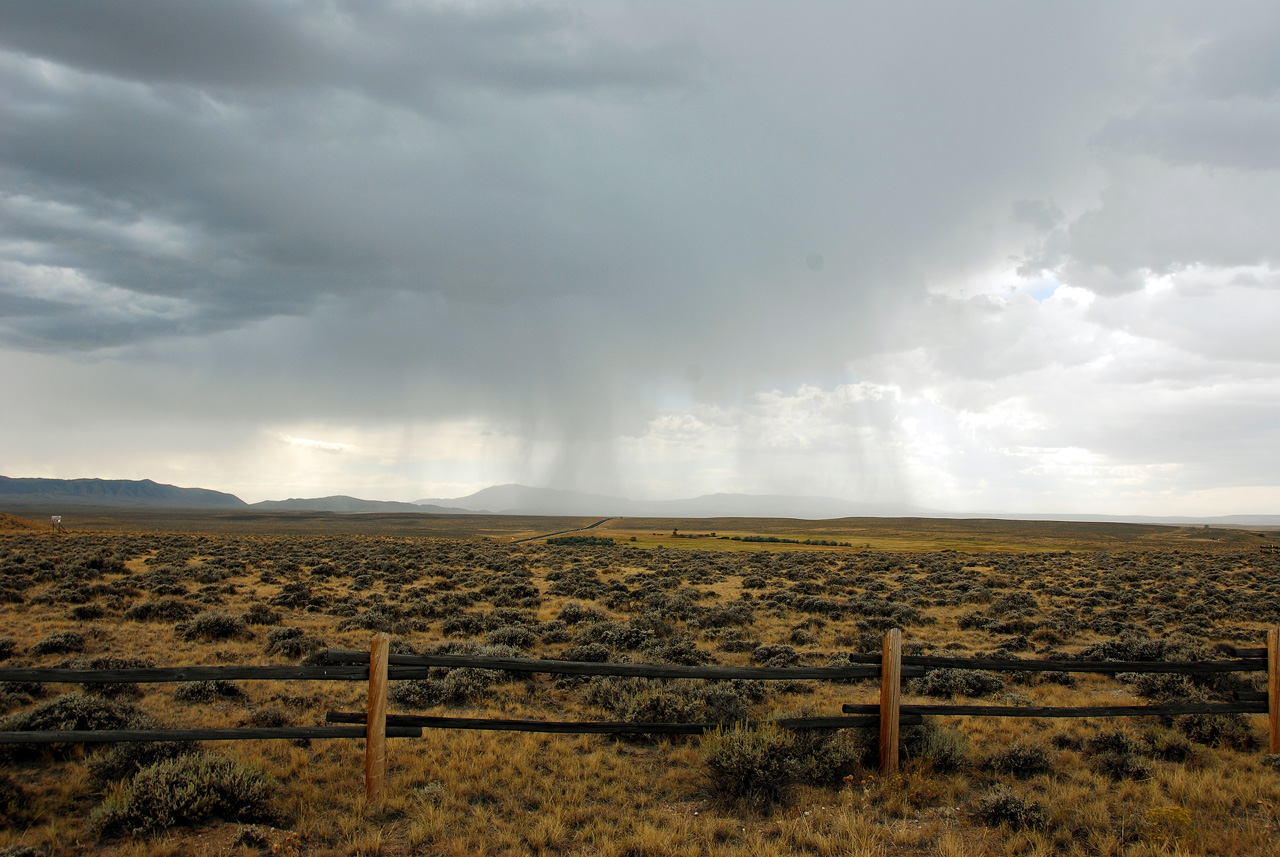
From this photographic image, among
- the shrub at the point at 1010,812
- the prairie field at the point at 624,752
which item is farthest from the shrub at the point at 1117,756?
the shrub at the point at 1010,812

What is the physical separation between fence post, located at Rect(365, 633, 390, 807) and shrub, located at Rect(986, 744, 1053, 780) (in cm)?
707

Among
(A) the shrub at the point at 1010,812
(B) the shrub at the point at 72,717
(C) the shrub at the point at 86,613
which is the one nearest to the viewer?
(A) the shrub at the point at 1010,812

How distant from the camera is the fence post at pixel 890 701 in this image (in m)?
6.88

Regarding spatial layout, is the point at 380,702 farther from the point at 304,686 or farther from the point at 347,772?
the point at 304,686

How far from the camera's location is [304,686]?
1083 cm

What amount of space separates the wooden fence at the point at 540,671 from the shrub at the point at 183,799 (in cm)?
30

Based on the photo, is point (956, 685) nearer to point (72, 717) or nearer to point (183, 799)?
point (183, 799)

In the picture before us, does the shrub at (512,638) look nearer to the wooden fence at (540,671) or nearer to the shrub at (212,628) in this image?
the shrub at (212,628)

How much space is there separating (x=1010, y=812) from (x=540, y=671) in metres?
4.89

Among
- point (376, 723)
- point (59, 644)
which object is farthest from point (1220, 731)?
point (59, 644)

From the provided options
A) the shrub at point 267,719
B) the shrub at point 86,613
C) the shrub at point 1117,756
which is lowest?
the shrub at point 86,613

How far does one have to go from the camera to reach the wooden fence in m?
6.15

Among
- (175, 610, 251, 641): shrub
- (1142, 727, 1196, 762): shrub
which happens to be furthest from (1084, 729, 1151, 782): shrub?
(175, 610, 251, 641): shrub

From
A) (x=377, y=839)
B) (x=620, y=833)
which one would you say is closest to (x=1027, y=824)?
(x=620, y=833)
